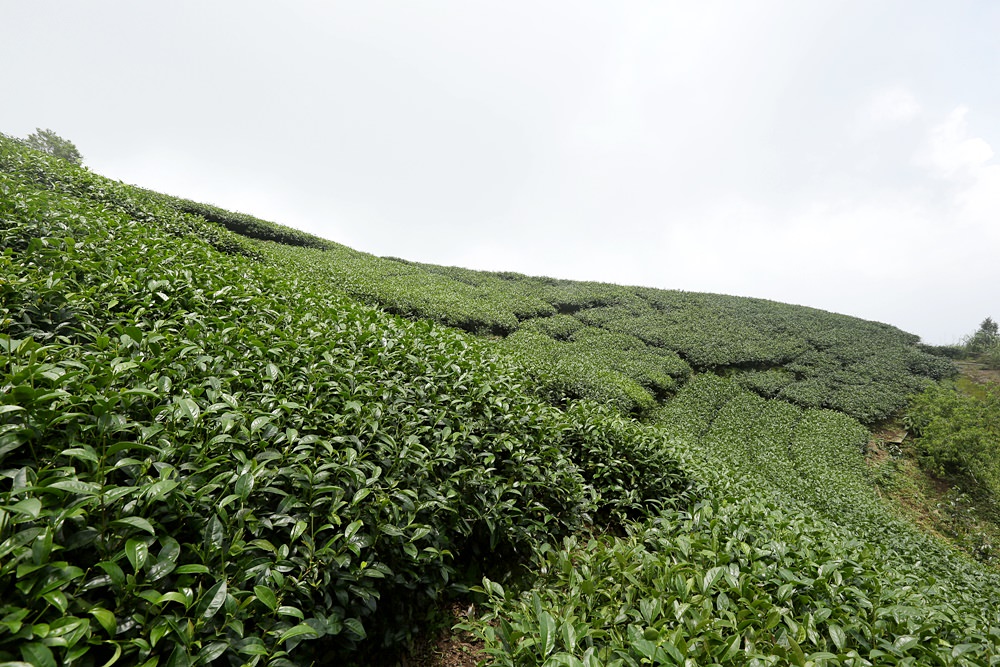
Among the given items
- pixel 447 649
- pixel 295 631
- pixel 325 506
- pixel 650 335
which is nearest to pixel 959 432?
pixel 650 335

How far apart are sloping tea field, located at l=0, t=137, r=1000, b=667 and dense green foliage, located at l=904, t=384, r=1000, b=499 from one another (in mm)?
6576

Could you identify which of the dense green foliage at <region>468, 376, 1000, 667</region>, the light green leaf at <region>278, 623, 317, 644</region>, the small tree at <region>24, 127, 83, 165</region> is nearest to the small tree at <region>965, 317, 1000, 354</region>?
the dense green foliage at <region>468, 376, 1000, 667</region>

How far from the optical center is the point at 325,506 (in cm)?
206

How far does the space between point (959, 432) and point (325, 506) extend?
1616cm

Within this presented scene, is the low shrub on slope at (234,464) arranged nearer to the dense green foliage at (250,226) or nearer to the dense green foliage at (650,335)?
the dense green foliage at (650,335)

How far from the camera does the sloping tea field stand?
4.80 feet

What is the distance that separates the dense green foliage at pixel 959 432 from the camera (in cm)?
994

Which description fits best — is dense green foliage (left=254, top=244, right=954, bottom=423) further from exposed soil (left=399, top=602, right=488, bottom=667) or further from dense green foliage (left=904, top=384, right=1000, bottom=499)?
exposed soil (left=399, top=602, right=488, bottom=667)

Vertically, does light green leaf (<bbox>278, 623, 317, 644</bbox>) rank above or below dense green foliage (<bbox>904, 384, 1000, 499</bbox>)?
below

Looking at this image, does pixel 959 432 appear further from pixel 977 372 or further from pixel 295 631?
pixel 295 631

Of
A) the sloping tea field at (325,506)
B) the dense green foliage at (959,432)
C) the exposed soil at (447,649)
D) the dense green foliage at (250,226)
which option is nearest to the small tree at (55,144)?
the dense green foliage at (250,226)

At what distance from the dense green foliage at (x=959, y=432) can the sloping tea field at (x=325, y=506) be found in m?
6.58

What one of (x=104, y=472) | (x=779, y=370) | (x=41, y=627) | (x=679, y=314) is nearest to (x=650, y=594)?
(x=41, y=627)

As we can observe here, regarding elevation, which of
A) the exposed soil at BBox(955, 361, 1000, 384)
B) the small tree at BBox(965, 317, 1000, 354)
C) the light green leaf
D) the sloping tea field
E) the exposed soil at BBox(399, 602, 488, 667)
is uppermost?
the small tree at BBox(965, 317, 1000, 354)
